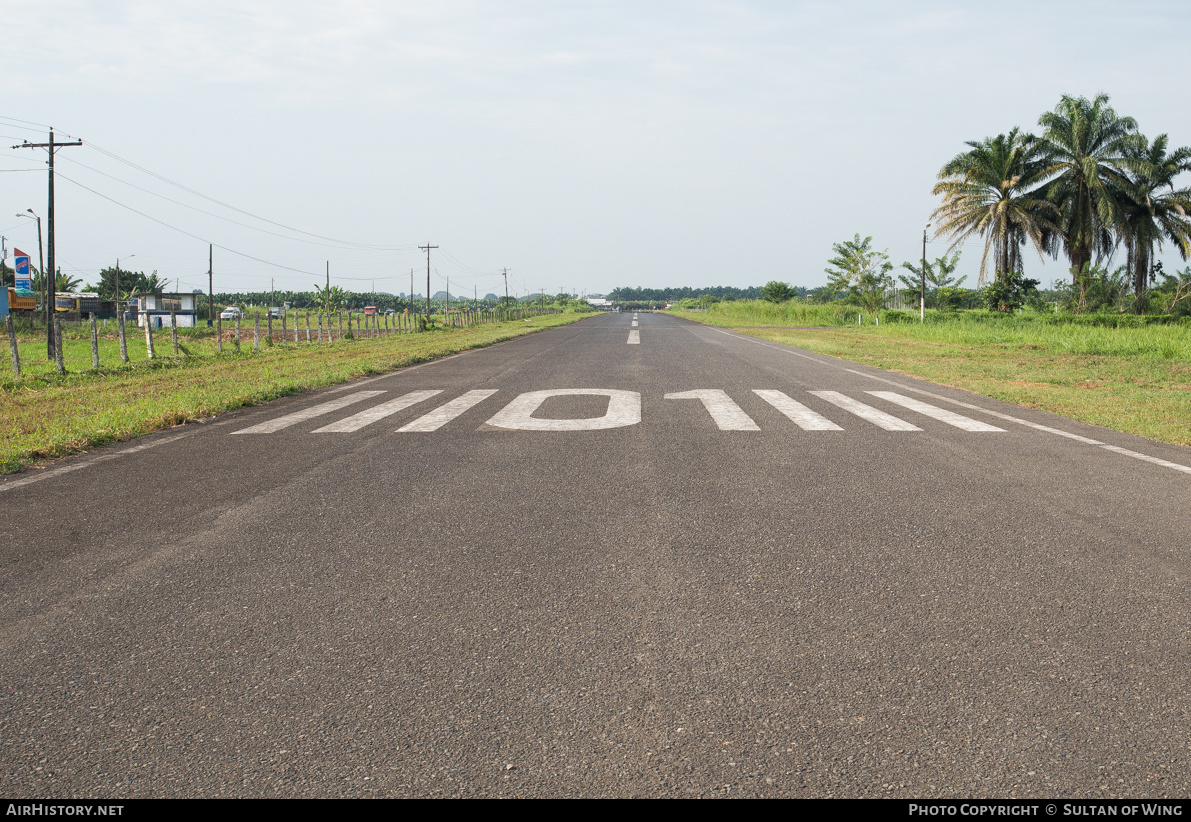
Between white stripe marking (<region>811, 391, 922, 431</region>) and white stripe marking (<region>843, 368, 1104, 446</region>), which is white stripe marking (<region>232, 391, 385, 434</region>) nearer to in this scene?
white stripe marking (<region>811, 391, 922, 431</region>)

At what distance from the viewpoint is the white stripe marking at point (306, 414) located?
27.8 ft

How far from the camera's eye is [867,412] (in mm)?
9406

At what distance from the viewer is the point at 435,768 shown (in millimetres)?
2318

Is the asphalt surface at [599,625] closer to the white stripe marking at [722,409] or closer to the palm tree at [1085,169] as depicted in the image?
the white stripe marking at [722,409]

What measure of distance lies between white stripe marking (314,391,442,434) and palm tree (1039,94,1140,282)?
4187 centimetres

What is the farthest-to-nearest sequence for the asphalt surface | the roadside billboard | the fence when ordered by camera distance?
the roadside billboard → the fence → the asphalt surface

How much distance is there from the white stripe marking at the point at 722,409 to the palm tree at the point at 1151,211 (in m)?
40.6

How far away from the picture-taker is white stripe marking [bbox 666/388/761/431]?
8336 millimetres

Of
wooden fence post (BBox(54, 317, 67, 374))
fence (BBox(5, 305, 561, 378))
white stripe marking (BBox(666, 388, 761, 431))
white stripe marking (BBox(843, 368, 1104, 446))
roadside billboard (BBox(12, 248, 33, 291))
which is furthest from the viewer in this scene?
roadside billboard (BBox(12, 248, 33, 291))

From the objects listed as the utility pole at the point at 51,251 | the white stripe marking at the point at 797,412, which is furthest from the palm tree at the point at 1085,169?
the utility pole at the point at 51,251

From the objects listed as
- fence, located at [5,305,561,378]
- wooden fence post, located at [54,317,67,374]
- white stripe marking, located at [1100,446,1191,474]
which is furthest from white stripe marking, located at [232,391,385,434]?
wooden fence post, located at [54,317,67,374]

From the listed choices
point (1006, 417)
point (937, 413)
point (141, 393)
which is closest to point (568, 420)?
point (937, 413)
